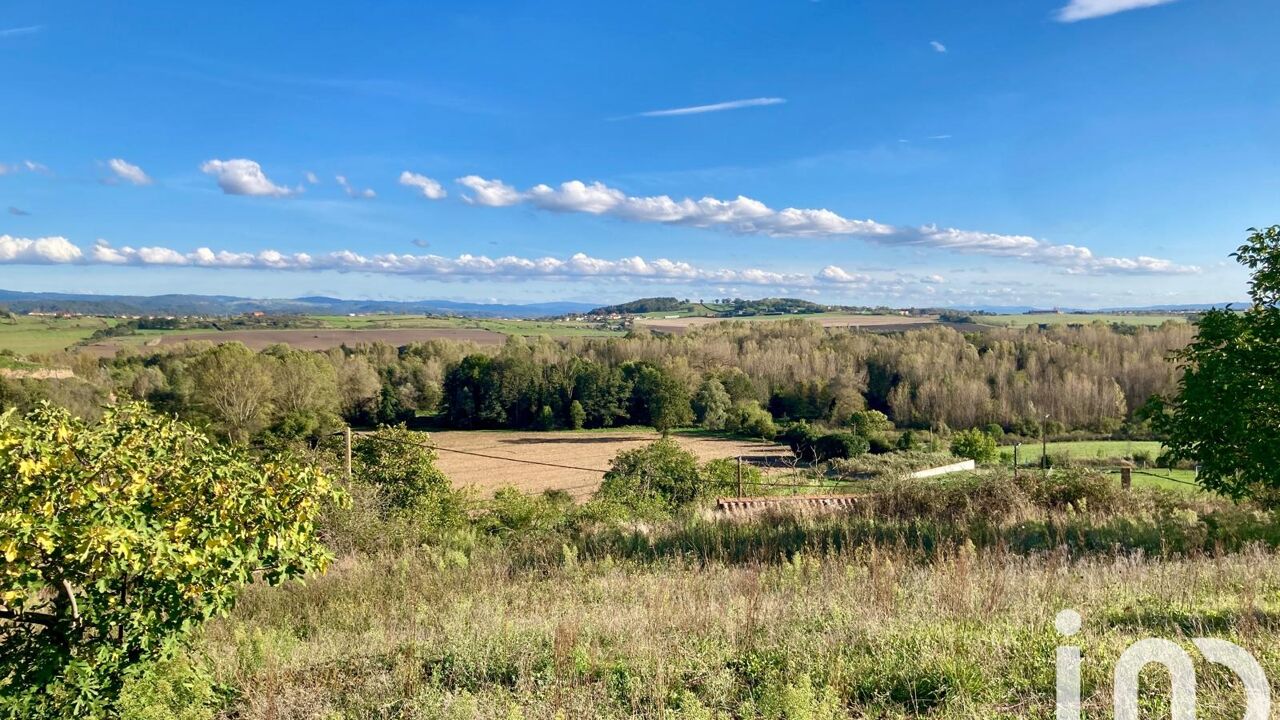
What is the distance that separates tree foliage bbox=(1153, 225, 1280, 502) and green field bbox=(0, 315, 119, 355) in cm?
6962

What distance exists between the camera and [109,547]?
3598 millimetres

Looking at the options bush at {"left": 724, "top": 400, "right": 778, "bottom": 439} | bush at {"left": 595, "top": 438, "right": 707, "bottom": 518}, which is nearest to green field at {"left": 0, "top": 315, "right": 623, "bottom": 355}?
bush at {"left": 724, "top": 400, "right": 778, "bottom": 439}

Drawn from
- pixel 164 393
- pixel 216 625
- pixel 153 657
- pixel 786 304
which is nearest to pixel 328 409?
pixel 164 393

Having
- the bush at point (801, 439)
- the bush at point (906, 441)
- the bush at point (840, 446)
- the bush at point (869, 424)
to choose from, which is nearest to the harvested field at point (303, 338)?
the bush at point (801, 439)

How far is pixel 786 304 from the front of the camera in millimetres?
161375

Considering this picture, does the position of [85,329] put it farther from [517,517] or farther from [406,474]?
[517,517]

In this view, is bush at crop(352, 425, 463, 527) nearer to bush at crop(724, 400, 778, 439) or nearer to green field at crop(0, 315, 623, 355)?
bush at crop(724, 400, 778, 439)

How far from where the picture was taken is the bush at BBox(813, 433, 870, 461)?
44.4 metres

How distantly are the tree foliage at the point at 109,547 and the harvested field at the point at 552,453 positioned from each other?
27.7 m

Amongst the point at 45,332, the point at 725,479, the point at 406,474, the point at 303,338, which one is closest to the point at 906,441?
the point at 725,479

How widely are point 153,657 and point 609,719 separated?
8.75 feet

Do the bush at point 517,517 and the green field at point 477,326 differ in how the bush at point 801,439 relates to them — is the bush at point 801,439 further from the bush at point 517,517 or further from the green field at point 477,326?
the green field at point 477,326

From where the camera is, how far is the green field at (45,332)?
61772 millimetres

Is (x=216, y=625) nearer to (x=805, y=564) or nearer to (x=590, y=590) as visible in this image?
(x=590, y=590)
